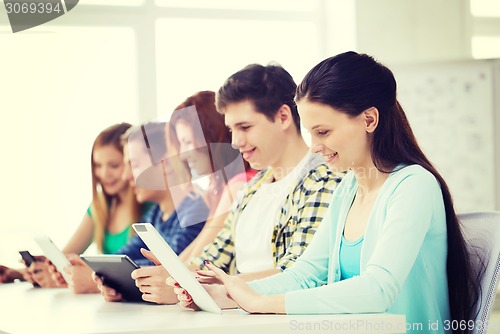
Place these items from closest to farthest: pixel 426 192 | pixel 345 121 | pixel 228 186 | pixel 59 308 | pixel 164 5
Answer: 1. pixel 426 192
2. pixel 345 121
3. pixel 59 308
4. pixel 228 186
5. pixel 164 5

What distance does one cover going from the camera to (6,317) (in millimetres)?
1779

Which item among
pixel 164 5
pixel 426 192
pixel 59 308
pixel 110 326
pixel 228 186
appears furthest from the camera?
pixel 164 5

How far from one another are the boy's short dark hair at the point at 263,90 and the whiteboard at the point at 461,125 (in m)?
2.37

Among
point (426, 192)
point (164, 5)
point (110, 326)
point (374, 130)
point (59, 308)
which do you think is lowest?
point (59, 308)

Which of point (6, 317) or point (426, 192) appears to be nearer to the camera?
point (426, 192)

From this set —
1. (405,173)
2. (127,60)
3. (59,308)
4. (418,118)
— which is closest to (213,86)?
(127,60)

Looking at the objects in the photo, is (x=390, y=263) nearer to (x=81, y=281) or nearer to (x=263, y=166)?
(x=263, y=166)

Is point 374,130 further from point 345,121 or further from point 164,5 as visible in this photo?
point 164,5

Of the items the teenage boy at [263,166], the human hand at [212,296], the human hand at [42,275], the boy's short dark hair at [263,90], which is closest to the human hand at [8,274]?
the human hand at [42,275]

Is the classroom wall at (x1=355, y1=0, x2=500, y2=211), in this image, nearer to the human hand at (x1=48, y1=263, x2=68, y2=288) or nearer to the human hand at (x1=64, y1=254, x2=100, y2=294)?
the human hand at (x1=48, y1=263, x2=68, y2=288)

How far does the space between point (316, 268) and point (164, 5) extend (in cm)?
354

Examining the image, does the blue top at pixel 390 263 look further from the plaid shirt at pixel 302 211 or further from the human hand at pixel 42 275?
the human hand at pixel 42 275

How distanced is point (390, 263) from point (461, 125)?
133 inches

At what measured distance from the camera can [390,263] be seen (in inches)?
56.3
